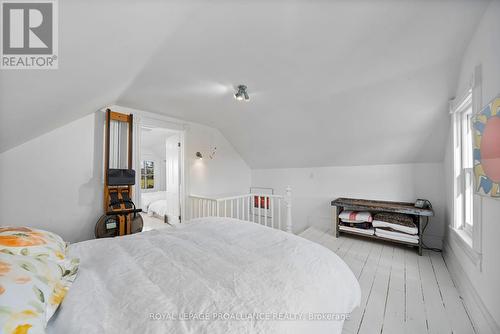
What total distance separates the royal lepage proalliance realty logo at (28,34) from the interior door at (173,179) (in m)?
2.60

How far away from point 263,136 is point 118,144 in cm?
242

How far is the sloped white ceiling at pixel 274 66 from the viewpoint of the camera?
125 cm

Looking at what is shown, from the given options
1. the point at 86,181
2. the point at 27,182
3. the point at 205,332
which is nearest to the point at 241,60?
the point at 205,332

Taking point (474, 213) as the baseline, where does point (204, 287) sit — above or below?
below

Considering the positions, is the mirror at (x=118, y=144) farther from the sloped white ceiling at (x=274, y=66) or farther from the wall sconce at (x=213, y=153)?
the wall sconce at (x=213, y=153)

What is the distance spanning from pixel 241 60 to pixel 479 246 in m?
2.56

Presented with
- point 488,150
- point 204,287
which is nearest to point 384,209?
point 488,150

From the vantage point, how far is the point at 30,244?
0.93m

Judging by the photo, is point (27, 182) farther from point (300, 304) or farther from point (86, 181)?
point (300, 304)

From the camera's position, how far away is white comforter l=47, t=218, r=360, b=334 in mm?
698

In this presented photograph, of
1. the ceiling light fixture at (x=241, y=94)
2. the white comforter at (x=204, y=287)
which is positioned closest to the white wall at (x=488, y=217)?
the white comforter at (x=204, y=287)

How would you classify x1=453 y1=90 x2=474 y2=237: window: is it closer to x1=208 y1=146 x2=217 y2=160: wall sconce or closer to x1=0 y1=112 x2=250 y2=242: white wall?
x1=208 y1=146 x2=217 y2=160: wall sconce

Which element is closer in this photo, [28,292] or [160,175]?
[28,292]

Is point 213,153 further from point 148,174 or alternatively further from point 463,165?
point 148,174
